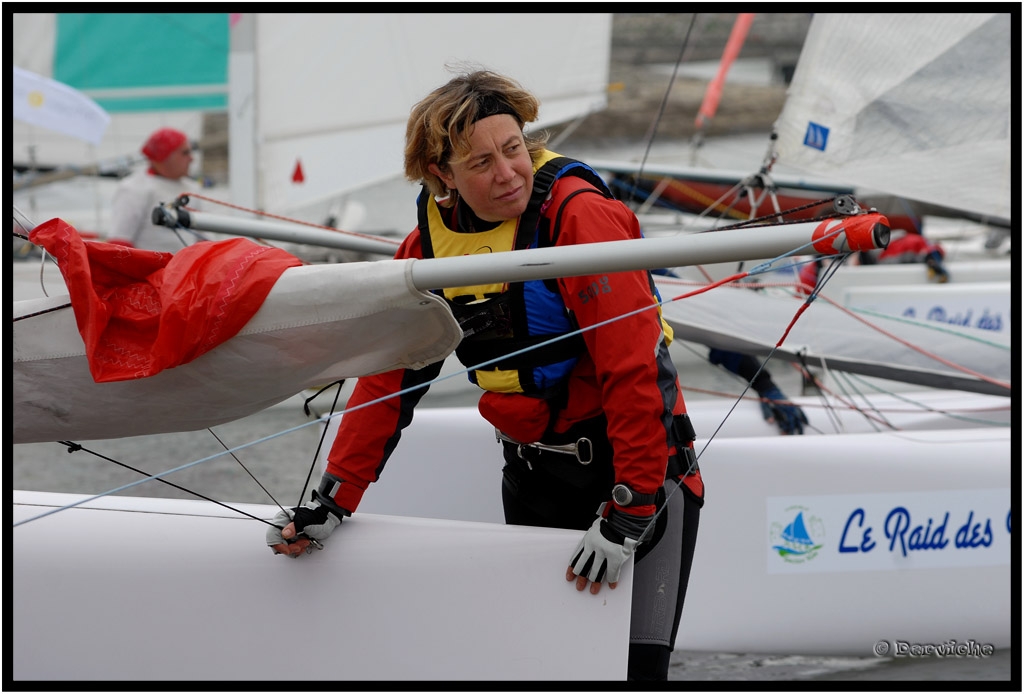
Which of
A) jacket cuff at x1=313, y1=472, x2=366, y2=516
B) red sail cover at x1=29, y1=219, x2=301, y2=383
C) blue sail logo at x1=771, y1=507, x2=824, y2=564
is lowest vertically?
blue sail logo at x1=771, y1=507, x2=824, y2=564

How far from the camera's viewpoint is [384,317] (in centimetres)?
140

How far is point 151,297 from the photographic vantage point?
1405mm

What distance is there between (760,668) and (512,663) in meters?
1.16

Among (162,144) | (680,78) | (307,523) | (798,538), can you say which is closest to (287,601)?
(307,523)

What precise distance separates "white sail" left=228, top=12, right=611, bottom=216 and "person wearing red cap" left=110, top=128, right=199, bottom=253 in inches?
25.2

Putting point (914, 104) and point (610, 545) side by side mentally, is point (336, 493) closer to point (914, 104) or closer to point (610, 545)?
point (610, 545)

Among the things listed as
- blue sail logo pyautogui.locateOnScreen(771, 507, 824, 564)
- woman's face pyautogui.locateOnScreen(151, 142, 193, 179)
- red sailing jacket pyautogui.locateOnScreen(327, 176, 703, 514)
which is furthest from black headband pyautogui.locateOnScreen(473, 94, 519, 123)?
woman's face pyautogui.locateOnScreen(151, 142, 193, 179)

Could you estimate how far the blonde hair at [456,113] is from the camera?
1490 mm

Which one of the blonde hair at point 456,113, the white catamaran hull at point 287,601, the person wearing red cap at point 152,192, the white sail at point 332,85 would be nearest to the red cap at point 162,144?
the person wearing red cap at point 152,192

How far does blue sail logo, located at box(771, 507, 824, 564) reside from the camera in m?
2.51

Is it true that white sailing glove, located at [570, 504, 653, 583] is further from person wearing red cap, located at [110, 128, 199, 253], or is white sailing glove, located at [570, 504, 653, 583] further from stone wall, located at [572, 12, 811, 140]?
stone wall, located at [572, 12, 811, 140]

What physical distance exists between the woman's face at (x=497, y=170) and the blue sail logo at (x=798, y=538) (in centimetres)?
130

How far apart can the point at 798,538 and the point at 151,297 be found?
1.66 metres

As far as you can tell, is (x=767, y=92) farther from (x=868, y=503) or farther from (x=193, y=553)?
(x=193, y=553)
